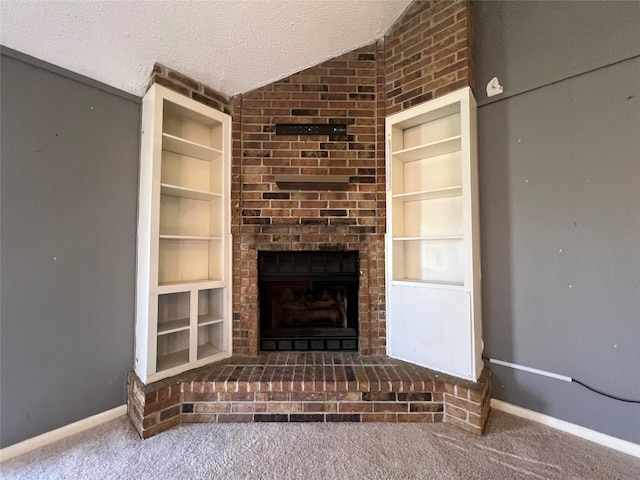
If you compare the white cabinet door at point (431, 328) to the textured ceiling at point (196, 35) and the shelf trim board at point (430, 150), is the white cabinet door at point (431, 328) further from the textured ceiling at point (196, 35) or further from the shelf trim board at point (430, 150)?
the textured ceiling at point (196, 35)

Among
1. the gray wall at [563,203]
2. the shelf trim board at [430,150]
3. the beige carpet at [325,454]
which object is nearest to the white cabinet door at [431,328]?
the gray wall at [563,203]

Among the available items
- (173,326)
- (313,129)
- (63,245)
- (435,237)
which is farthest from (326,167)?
(63,245)

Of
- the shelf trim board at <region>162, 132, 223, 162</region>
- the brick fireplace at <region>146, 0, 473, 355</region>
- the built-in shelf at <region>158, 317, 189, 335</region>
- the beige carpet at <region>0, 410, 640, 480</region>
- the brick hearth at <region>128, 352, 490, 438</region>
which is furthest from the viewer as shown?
the brick fireplace at <region>146, 0, 473, 355</region>

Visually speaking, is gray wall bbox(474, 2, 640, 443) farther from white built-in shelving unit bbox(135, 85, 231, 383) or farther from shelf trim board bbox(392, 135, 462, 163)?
white built-in shelving unit bbox(135, 85, 231, 383)

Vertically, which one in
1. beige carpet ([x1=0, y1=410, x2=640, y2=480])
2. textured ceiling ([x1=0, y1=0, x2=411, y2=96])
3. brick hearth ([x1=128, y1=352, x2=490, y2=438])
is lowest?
beige carpet ([x1=0, y1=410, x2=640, y2=480])

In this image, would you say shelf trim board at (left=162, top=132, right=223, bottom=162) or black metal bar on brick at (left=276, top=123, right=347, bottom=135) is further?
black metal bar on brick at (left=276, top=123, right=347, bottom=135)

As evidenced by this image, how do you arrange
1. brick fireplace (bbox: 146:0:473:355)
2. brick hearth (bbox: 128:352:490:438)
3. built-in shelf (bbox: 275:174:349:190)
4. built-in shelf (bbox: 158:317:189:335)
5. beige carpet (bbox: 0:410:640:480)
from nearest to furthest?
1. beige carpet (bbox: 0:410:640:480)
2. brick hearth (bbox: 128:352:490:438)
3. built-in shelf (bbox: 158:317:189:335)
4. built-in shelf (bbox: 275:174:349:190)
5. brick fireplace (bbox: 146:0:473:355)

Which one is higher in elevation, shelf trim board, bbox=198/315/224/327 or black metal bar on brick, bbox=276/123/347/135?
black metal bar on brick, bbox=276/123/347/135

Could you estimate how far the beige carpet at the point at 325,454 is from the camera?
50.2 inches

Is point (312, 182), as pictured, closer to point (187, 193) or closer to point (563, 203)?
point (187, 193)

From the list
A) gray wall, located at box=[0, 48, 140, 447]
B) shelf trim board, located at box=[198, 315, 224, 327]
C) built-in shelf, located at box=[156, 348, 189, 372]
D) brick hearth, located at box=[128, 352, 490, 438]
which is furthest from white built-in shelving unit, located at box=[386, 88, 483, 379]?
gray wall, located at box=[0, 48, 140, 447]

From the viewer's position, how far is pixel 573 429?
154 centimetres

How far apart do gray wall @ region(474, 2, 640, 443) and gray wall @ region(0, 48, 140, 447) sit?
8.38ft

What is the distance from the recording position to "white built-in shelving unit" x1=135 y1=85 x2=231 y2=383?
5.66 ft
